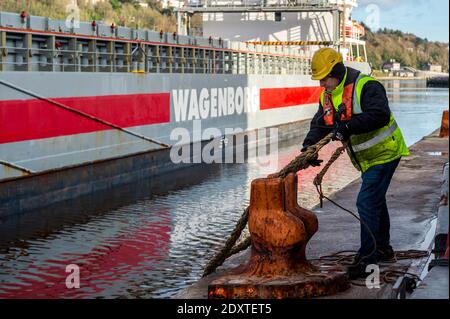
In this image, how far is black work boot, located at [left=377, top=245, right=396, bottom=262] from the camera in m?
6.54

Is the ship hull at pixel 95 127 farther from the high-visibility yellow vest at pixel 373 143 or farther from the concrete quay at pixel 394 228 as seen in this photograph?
the high-visibility yellow vest at pixel 373 143

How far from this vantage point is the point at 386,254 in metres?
6.59

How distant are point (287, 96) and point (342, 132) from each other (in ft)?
85.8

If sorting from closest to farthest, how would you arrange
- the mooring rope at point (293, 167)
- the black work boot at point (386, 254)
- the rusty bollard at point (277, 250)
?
the rusty bollard at point (277, 250) → the mooring rope at point (293, 167) → the black work boot at point (386, 254)

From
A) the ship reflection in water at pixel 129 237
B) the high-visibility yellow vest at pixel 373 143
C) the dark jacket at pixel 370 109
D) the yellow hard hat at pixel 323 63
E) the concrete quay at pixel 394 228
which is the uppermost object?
the yellow hard hat at pixel 323 63

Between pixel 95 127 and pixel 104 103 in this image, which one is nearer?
pixel 95 127

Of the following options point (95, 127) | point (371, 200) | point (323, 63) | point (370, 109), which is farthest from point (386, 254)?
point (95, 127)

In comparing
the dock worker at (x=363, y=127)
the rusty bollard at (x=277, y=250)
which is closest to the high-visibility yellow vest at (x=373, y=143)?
the dock worker at (x=363, y=127)

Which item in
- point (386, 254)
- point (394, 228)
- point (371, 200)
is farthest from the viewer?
point (394, 228)

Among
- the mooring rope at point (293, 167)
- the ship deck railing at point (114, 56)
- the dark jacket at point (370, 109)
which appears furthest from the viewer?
the ship deck railing at point (114, 56)

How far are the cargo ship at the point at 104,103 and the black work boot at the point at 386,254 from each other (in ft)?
23.7

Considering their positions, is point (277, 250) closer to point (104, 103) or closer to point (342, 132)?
point (342, 132)

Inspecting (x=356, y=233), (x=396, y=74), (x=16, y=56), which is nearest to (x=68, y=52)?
(x=16, y=56)

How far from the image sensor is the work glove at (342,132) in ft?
19.3
